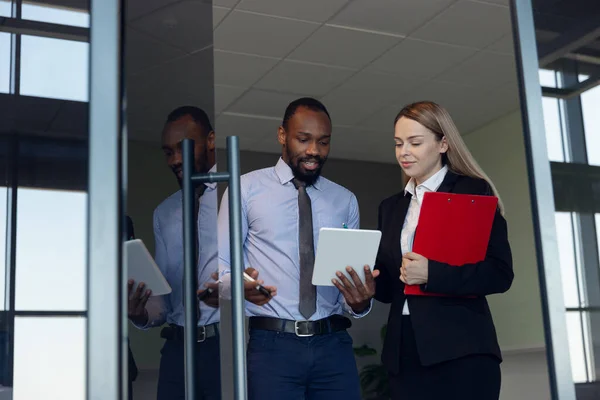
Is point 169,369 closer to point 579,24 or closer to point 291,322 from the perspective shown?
point 579,24

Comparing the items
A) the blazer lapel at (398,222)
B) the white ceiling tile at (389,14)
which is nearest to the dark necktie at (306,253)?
the blazer lapel at (398,222)

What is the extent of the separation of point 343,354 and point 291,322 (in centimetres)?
20

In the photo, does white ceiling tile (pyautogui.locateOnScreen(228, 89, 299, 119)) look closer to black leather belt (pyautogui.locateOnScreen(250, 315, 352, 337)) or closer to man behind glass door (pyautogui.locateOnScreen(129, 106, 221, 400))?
black leather belt (pyautogui.locateOnScreen(250, 315, 352, 337))

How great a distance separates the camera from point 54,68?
1115 millimetres

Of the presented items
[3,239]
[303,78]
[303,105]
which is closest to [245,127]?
[303,78]

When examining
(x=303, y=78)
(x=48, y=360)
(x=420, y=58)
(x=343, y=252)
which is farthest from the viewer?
(x=303, y=78)

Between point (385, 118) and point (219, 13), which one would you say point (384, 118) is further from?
point (219, 13)

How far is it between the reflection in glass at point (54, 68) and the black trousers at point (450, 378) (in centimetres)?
139

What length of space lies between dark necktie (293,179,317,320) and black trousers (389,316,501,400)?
1.54ft

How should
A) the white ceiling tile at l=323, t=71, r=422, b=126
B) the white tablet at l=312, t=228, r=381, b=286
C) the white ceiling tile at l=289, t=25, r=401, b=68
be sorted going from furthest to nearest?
the white ceiling tile at l=323, t=71, r=422, b=126, the white ceiling tile at l=289, t=25, r=401, b=68, the white tablet at l=312, t=228, r=381, b=286

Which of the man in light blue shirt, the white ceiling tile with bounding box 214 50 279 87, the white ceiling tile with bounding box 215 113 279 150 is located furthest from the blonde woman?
the white ceiling tile with bounding box 215 113 279 150

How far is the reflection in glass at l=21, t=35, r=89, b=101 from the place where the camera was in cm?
111

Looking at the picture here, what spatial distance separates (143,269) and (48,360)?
0.63 feet

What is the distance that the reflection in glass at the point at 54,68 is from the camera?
3.63ft
